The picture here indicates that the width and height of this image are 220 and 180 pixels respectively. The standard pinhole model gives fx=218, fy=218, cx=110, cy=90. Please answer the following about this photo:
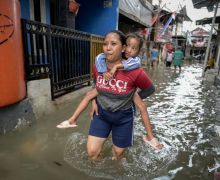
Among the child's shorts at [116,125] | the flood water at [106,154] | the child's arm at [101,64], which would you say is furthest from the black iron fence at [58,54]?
the child's shorts at [116,125]

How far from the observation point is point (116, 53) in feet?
7.85

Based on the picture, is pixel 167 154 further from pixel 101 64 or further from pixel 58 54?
pixel 58 54

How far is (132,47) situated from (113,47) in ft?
0.70

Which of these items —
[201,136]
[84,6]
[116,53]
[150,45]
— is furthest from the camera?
[150,45]

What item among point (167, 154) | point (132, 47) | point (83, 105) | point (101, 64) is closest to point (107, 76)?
point (101, 64)

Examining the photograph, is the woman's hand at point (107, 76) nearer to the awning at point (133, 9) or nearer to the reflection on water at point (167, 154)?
the reflection on water at point (167, 154)

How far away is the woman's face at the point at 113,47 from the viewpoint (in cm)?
235

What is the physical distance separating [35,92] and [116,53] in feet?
8.09

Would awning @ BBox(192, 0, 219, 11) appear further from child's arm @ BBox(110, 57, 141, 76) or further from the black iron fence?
child's arm @ BBox(110, 57, 141, 76)

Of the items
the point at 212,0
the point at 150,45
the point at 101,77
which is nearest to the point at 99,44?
the point at 101,77

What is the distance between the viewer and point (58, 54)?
5117mm

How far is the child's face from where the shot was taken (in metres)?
2.37

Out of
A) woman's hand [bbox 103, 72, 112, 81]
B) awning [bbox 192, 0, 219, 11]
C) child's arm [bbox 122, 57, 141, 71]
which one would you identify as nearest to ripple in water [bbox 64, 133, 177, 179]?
woman's hand [bbox 103, 72, 112, 81]

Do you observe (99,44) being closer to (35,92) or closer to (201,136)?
(35,92)
